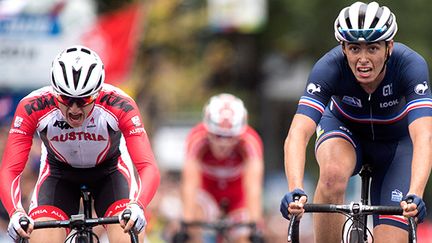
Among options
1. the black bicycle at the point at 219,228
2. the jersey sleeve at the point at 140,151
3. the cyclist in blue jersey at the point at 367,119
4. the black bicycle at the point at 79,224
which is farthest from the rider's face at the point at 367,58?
the black bicycle at the point at 219,228

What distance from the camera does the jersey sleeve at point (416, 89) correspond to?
10.4m

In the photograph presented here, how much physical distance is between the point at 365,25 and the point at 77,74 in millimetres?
2469

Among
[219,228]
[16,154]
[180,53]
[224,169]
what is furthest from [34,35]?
[180,53]

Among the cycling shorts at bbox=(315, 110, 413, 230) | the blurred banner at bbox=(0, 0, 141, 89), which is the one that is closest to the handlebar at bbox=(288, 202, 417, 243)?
the cycling shorts at bbox=(315, 110, 413, 230)

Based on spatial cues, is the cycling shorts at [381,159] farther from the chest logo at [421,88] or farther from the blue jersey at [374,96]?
the chest logo at [421,88]

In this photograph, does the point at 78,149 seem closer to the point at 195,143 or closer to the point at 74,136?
the point at 74,136

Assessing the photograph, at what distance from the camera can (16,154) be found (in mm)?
10883

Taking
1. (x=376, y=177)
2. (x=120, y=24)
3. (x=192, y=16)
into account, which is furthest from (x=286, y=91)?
(x=376, y=177)

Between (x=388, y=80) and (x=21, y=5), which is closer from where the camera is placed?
(x=388, y=80)

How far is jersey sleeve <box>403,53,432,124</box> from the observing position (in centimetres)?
1045

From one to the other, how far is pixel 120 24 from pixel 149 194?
11.9 meters

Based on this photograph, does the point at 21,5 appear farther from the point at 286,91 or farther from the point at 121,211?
the point at 286,91

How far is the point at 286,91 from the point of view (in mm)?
51125

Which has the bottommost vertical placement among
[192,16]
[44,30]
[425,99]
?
[425,99]
